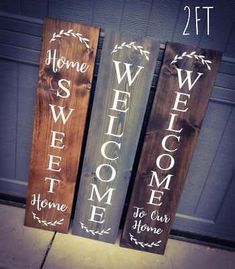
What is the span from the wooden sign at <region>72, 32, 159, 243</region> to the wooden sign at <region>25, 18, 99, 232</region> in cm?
9

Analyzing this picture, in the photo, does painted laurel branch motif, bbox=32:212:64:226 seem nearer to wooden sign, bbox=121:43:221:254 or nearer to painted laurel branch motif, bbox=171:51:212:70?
wooden sign, bbox=121:43:221:254

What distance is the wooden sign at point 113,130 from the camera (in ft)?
6.47

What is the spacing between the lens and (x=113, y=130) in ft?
7.02

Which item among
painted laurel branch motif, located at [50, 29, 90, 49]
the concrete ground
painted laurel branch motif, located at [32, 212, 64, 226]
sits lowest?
the concrete ground

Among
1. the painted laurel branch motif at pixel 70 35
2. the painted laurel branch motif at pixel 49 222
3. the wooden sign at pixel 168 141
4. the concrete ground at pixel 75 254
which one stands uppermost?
the painted laurel branch motif at pixel 70 35

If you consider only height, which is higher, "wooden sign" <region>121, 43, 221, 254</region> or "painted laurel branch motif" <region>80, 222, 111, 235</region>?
"wooden sign" <region>121, 43, 221, 254</region>

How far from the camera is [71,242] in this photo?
2.45m

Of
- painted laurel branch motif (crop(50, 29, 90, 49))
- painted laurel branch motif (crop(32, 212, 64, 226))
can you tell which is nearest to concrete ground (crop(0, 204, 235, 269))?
painted laurel branch motif (crop(32, 212, 64, 226))

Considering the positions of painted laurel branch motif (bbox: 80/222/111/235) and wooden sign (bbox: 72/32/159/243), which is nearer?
wooden sign (bbox: 72/32/159/243)

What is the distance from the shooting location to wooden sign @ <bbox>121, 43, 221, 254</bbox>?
1995 mm

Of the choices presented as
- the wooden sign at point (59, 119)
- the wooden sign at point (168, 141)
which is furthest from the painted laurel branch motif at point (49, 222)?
the wooden sign at point (168, 141)

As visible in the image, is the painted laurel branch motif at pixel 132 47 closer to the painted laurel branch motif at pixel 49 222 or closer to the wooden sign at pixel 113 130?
the wooden sign at pixel 113 130

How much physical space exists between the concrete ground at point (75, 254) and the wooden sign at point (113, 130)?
116 mm

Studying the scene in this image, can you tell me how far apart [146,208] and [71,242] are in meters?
0.60
